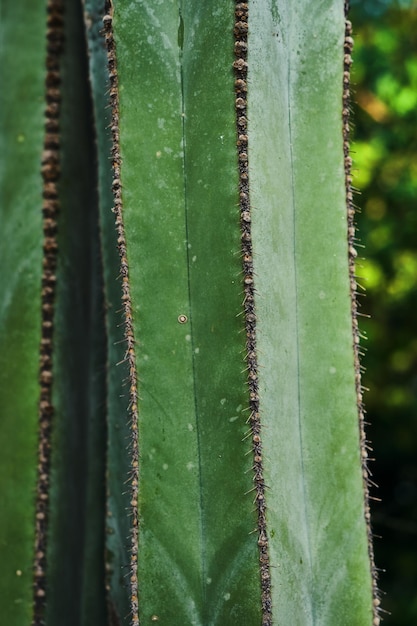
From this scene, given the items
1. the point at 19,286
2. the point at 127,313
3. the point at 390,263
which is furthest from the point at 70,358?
the point at 390,263

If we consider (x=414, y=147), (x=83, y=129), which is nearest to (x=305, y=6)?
(x=83, y=129)

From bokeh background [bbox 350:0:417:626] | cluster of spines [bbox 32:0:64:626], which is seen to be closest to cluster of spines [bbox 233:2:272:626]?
cluster of spines [bbox 32:0:64:626]

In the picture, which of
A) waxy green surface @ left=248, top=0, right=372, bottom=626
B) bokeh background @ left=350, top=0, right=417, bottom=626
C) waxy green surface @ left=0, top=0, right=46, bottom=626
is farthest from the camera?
bokeh background @ left=350, top=0, right=417, bottom=626

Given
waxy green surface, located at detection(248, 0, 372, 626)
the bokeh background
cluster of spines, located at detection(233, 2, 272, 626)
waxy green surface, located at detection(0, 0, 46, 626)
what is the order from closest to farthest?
1. cluster of spines, located at detection(233, 2, 272, 626)
2. waxy green surface, located at detection(248, 0, 372, 626)
3. waxy green surface, located at detection(0, 0, 46, 626)
4. the bokeh background

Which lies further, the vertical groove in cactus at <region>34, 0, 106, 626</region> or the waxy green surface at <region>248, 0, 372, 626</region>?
the vertical groove in cactus at <region>34, 0, 106, 626</region>

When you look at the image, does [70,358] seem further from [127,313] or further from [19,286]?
[127,313]

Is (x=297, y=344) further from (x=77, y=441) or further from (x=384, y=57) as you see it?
(x=384, y=57)

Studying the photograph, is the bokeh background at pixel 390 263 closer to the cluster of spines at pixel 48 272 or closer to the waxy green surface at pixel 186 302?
the cluster of spines at pixel 48 272

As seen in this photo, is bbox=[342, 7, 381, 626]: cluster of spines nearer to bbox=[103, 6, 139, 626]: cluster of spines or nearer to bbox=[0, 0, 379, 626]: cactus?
bbox=[0, 0, 379, 626]: cactus
